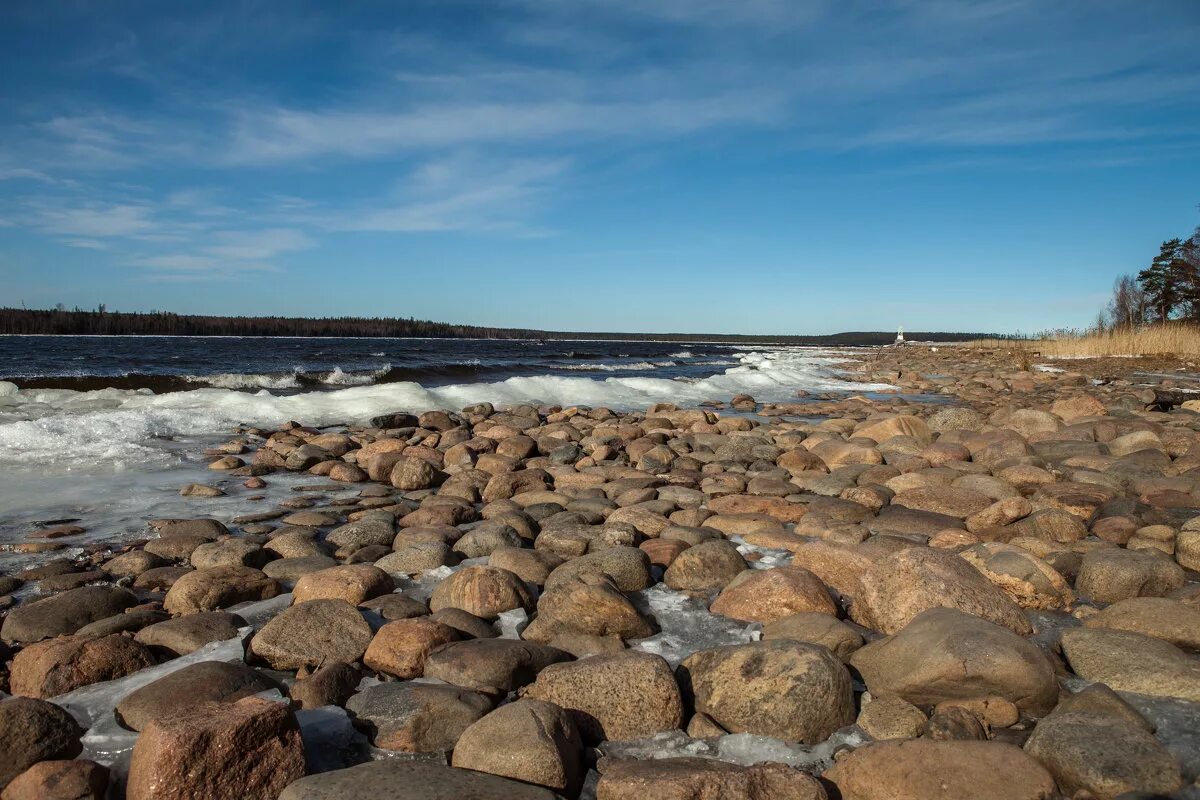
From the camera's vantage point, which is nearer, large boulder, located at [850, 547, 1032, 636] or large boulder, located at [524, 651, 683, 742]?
large boulder, located at [524, 651, 683, 742]

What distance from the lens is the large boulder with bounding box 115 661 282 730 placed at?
2406 mm

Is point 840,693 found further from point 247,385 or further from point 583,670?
point 247,385

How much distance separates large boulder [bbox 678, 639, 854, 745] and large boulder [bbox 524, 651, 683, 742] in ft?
0.50

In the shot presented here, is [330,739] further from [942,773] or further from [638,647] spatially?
[942,773]

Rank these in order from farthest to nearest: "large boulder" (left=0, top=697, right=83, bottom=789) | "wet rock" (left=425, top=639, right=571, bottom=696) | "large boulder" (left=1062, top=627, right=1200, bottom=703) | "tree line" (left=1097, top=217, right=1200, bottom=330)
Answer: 1. "tree line" (left=1097, top=217, right=1200, bottom=330)
2. "wet rock" (left=425, top=639, right=571, bottom=696)
3. "large boulder" (left=1062, top=627, right=1200, bottom=703)
4. "large boulder" (left=0, top=697, right=83, bottom=789)

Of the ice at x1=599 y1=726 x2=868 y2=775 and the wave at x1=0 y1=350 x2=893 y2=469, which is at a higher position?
the wave at x1=0 y1=350 x2=893 y2=469

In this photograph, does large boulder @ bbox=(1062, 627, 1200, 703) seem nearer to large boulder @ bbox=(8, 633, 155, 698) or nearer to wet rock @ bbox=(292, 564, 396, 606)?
wet rock @ bbox=(292, 564, 396, 606)

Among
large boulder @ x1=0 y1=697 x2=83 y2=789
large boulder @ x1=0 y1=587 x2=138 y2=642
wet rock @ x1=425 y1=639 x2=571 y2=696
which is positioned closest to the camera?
large boulder @ x1=0 y1=697 x2=83 y2=789

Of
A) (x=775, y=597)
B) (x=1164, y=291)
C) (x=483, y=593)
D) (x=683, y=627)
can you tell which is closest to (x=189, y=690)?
(x=483, y=593)

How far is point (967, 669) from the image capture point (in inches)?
94.2

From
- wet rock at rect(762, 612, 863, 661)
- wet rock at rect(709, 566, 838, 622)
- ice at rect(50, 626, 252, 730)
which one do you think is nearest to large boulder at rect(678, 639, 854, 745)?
wet rock at rect(762, 612, 863, 661)

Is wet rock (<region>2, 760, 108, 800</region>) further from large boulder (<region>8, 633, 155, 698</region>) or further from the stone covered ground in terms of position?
large boulder (<region>8, 633, 155, 698</region>)

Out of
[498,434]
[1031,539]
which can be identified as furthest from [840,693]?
[498,434]

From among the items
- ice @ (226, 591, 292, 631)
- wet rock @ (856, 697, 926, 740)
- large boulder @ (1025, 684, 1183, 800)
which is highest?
large boulder @ (1025, 684, 1183, 800)
